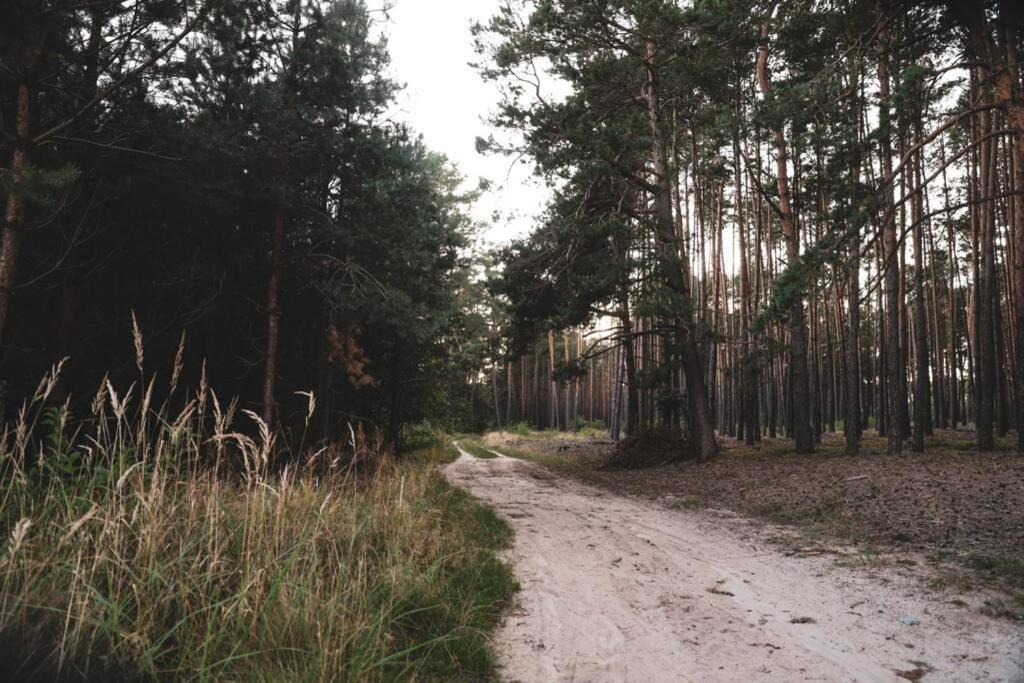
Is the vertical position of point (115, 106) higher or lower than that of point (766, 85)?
lower

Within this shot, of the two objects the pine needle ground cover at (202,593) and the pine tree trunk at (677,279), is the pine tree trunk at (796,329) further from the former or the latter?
the pine needle ground cover at (202,593)

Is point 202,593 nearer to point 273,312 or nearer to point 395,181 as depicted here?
point 273,312

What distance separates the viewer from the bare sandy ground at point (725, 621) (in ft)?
10.0

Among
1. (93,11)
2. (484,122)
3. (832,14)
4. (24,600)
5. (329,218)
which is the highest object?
(484,122)

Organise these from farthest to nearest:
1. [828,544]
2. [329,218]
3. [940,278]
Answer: [940,278] → [329,218] → [828,544]

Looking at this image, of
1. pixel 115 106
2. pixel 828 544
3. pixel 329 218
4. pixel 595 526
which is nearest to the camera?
pixel 828 544

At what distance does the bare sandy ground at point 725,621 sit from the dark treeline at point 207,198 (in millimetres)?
6276

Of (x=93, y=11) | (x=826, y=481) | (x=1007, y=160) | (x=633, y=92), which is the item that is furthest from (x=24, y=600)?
(x=1007, y=160)

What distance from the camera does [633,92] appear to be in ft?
49.3

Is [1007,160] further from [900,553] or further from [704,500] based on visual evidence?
[900,553]

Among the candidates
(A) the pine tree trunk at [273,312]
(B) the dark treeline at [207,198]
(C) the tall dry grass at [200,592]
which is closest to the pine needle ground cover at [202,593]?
(C) the tall dry grass at [200,592]

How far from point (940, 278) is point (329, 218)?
31344 mm

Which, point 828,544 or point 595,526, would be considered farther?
point 595,526

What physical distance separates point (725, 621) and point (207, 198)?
34.0 ft
